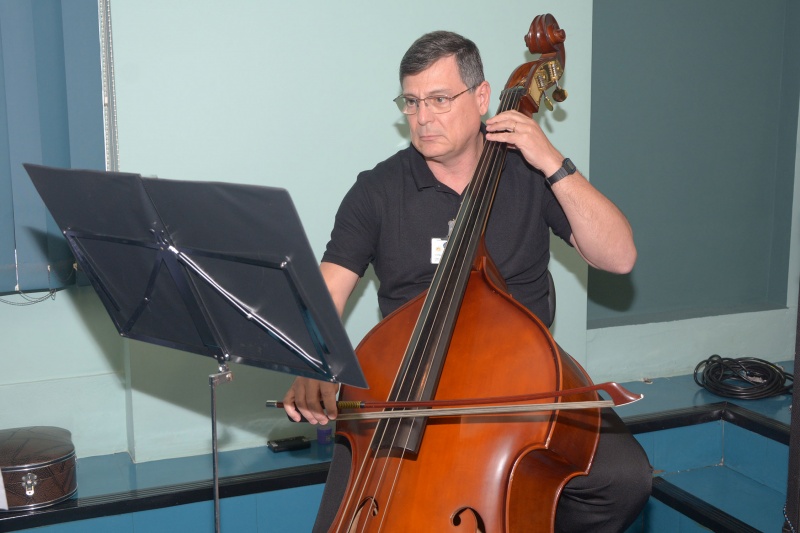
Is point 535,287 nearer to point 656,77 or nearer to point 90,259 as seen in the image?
point 90,259

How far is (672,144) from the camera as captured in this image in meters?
3.27

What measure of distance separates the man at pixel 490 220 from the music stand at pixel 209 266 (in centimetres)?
41

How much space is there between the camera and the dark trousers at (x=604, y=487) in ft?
5.55

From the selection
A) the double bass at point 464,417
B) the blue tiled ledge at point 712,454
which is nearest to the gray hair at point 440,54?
the double bass at point 464,417

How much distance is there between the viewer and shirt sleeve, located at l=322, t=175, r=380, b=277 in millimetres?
1943

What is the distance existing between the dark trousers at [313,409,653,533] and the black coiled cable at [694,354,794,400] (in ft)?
4.12

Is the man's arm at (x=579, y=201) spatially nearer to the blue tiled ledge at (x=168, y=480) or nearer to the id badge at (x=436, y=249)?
the id badge at (x=436, y=249)

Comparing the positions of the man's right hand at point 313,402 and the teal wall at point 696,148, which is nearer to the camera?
the man's right hand at point 313,402

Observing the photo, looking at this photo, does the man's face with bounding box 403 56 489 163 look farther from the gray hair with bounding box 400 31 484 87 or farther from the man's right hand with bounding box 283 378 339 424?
the man's right hand with bounding box 283 378 339 424

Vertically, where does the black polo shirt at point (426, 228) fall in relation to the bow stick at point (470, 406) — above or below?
above

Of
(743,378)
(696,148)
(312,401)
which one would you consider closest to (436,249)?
(312,401)

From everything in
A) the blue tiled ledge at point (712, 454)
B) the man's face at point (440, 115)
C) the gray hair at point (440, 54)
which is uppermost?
the gray hair at point (440, 54)

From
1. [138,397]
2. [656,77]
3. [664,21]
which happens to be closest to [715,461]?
[656,77]

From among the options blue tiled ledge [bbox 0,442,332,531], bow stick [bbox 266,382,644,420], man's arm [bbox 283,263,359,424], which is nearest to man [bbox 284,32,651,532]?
man's arm [bbox 283,263,359,424]
